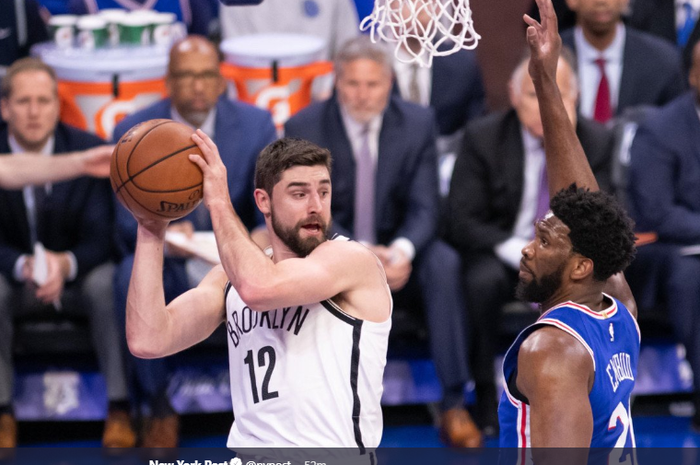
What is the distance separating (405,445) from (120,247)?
1822 mm

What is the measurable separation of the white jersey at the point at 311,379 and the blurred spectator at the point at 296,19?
11.8ft

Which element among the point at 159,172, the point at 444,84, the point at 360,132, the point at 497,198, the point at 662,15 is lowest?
the point at 497,198

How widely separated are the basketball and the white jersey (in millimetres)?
456

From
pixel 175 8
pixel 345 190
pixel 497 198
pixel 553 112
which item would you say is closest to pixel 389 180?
pixel 345 190

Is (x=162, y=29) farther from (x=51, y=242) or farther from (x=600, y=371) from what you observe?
(x=600, y=371)

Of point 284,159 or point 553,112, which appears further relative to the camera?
point 553,112

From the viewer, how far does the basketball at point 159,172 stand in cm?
320

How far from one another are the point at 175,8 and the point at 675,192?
3.27 metres

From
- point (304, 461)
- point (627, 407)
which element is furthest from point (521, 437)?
point (304, 461)

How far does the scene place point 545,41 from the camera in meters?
3.49

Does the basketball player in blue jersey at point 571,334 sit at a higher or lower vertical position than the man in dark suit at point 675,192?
higher

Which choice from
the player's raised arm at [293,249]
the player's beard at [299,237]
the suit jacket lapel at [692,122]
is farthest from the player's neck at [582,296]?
the suit jacket lapel at [692,122]

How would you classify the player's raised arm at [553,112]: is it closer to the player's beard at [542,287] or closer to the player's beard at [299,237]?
the player's beard at [542,287]

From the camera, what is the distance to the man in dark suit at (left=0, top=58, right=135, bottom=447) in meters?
5.45
